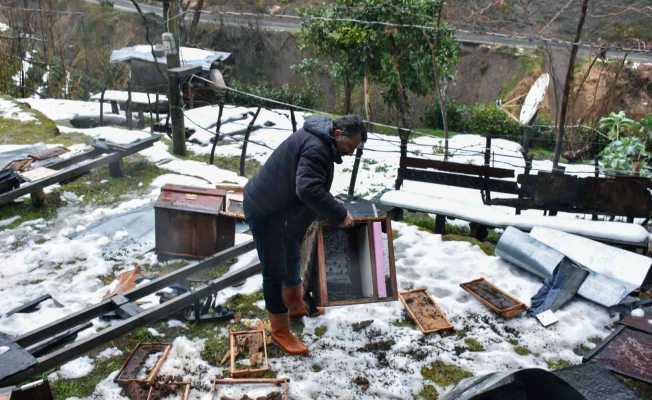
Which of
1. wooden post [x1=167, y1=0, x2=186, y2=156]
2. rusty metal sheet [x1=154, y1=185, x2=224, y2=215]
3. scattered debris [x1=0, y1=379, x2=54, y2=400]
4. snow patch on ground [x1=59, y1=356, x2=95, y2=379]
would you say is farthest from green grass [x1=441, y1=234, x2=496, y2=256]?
wooden post [x1=167, y1=0, x2=186, y2=156]

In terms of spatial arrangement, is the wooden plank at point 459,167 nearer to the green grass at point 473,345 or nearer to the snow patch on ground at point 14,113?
the green grass at point 473,345

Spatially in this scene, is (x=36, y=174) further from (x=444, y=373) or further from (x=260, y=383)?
(x=444, y=373)

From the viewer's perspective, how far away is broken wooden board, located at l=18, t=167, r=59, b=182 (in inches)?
271

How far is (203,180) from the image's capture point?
8.05 metres

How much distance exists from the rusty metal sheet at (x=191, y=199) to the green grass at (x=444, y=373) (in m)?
2.60

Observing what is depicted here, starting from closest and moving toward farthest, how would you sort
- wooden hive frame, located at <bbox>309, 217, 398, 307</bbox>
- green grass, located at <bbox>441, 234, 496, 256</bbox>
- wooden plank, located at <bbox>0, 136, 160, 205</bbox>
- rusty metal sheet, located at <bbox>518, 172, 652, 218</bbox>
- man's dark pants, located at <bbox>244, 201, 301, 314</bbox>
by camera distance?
man's dark pants, located at <bbox>244, 201, 301, 314</bbox>
wooden hive frame, located at <bbox>309, 217, 398, 307</bbox>
green grass, located at <bbox>441, 234, 496, 256</bbox>
rusty metal sheet, located at <bbox>518, 172, 652, 218</bbox>
wooden plank, located at <bbox>0, 136, 160, 205</bbox>

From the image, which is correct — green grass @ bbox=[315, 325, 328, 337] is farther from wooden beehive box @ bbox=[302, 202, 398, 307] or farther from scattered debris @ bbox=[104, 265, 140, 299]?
scattered debris @ bbox=[104, 265, 140, 299]

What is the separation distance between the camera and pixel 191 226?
5.61 m

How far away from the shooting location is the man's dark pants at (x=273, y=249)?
3939mm

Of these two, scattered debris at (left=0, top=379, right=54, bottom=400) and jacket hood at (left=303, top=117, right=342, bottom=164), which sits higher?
jacket hood at (left=303, top=117, right=342, bottom=164)

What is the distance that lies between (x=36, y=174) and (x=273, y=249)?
4.52 m

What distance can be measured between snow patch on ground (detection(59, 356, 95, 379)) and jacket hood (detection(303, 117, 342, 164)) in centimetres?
237

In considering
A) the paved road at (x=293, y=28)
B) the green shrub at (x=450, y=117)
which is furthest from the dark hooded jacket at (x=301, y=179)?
the paved road at (x=293, y=28)

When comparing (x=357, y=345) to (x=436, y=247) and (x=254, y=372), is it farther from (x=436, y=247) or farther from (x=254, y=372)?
(x=436, y=247)
